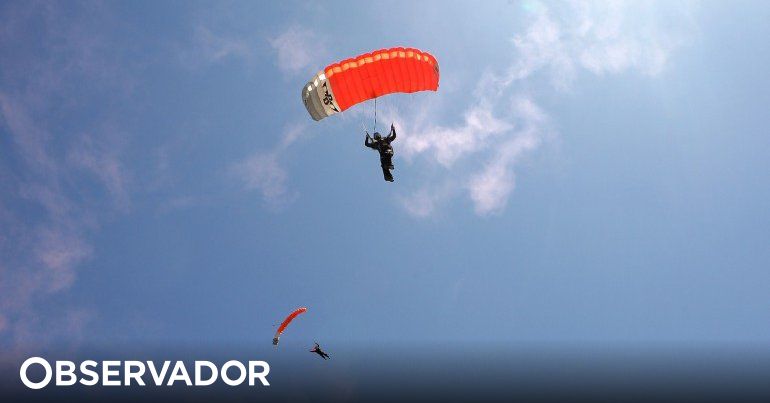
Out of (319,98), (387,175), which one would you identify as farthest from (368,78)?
(387,175)

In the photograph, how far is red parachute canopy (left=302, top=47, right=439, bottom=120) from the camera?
25.1m

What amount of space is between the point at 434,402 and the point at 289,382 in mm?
49974

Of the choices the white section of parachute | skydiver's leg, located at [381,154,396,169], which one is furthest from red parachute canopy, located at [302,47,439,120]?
skydiver's leg, located at [381,154,396,169]

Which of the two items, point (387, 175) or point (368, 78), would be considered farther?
Answer: point (387, 175)

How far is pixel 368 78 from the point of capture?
25.4 meters

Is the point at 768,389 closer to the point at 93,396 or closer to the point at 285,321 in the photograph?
the point at 285,321

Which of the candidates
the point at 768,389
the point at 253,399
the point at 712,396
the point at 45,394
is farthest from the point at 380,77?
the point at 768,389

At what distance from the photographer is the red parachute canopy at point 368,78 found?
2512 centimetres

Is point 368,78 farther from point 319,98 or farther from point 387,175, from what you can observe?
point 387,175

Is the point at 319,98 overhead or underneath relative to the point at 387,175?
overhead

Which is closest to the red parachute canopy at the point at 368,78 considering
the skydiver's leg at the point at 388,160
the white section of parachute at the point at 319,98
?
the white section of parachute at the point at 319,98

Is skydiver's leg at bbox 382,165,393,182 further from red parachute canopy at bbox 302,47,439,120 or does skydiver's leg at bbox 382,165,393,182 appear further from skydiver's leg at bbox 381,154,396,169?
red parachute canopy at bbox 302,47,439,120

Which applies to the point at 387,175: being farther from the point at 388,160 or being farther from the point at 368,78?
the point at 368,78

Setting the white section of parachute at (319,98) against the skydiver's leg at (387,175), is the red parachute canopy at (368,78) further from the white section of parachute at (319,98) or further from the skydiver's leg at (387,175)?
the skydiver's leg at (387,175)
